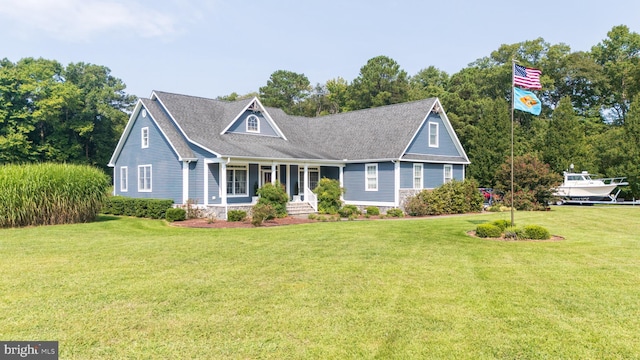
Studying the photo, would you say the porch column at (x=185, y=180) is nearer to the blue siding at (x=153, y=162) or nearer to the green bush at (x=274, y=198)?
the blue siding at (x=153, y=162)

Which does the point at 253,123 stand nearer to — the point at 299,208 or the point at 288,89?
the point at 299,208

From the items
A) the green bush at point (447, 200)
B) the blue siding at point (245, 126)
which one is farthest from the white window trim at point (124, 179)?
the green bush at point (447, 200)

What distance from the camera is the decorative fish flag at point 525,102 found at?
13.5 meters

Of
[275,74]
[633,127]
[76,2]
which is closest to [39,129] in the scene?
[275,74]

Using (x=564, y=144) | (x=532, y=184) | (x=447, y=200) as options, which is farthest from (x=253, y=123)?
(x=564, y=144)

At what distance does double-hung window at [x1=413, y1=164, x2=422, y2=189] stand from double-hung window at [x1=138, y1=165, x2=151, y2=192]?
15.1 m

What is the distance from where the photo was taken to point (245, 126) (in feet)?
82.3

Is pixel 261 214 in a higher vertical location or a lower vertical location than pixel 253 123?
lower

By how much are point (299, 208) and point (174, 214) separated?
6.51 metres

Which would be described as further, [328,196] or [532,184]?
[532,184]

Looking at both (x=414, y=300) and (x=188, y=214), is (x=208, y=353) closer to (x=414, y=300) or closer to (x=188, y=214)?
(x=414, y=300)

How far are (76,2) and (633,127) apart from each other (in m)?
35.3

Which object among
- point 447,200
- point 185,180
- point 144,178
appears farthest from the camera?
point 144,178

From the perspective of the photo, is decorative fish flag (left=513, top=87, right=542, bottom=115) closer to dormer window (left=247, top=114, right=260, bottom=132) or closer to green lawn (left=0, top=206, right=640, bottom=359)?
green lawn (left=0, top=206, right=640, bottom=359)
